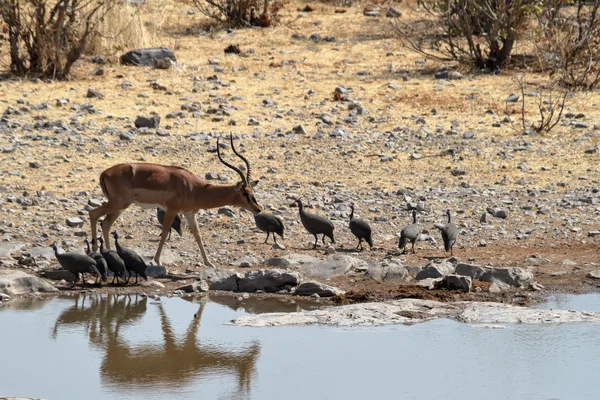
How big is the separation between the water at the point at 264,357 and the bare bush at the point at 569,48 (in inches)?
436

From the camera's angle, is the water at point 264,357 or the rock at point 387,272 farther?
the rock at point 387,272

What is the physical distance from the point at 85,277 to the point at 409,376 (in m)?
4.30

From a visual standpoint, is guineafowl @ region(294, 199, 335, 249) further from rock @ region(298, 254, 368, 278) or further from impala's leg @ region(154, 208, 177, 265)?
impala's leg @ region(154, 208, 177, 265)

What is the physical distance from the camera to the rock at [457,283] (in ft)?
34.1

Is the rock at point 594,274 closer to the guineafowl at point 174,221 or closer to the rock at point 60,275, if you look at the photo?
the guineafowl at point 174,221

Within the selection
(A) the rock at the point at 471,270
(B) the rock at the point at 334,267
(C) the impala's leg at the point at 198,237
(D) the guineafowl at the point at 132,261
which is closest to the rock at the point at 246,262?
(C) the impala's leg at the point at 198,237

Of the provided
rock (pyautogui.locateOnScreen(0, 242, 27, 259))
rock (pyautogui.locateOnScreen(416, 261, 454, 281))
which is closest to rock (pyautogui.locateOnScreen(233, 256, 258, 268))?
rock (pyautogui.locateOnScreen(416, 261, 454, 281))

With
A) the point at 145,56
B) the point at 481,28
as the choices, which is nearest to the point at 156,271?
the point at 145,56

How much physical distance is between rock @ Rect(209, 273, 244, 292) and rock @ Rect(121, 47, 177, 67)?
34.4ft

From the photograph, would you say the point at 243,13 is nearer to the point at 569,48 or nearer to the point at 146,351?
the point at 569,48

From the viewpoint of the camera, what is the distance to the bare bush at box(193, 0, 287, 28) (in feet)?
80.1

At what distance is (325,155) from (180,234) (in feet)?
12.7

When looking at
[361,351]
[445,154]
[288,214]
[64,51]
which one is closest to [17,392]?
[361,351]

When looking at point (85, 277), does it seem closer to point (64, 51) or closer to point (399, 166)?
point (399, 166)
